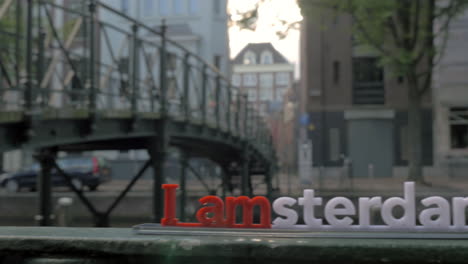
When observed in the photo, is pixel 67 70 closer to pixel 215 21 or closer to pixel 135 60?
pixel 135 60

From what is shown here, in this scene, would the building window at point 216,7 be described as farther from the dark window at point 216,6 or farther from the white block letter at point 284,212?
the white block letter at point 284,212

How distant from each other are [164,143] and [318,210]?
7.89 m

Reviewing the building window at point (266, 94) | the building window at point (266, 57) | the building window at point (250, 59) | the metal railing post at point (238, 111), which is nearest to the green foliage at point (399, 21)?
the metal railing post at point (238, 111)

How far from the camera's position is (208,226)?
2514 millimetres

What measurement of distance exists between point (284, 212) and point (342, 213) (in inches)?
10.3

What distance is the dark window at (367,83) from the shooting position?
93.2 feet

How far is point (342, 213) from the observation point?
8.05 ft

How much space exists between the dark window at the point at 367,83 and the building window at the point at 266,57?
6.53m

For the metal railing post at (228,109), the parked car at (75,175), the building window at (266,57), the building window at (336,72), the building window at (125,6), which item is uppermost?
the building window at (125,6)

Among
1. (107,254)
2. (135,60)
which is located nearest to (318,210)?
(107,254)

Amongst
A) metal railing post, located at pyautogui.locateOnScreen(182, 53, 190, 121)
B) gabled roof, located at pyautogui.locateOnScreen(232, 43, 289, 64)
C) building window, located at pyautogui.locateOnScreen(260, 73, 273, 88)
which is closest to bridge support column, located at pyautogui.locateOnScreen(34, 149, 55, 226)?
metal railing post, located at pyautogui.locateOnScreen(182, 53, 190, 121)

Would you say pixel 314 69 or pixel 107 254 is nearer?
pixel 107 254

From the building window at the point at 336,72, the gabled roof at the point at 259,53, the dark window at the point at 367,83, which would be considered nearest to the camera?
the dark window at the point at 367,83

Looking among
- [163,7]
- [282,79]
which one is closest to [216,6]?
[163,7]
